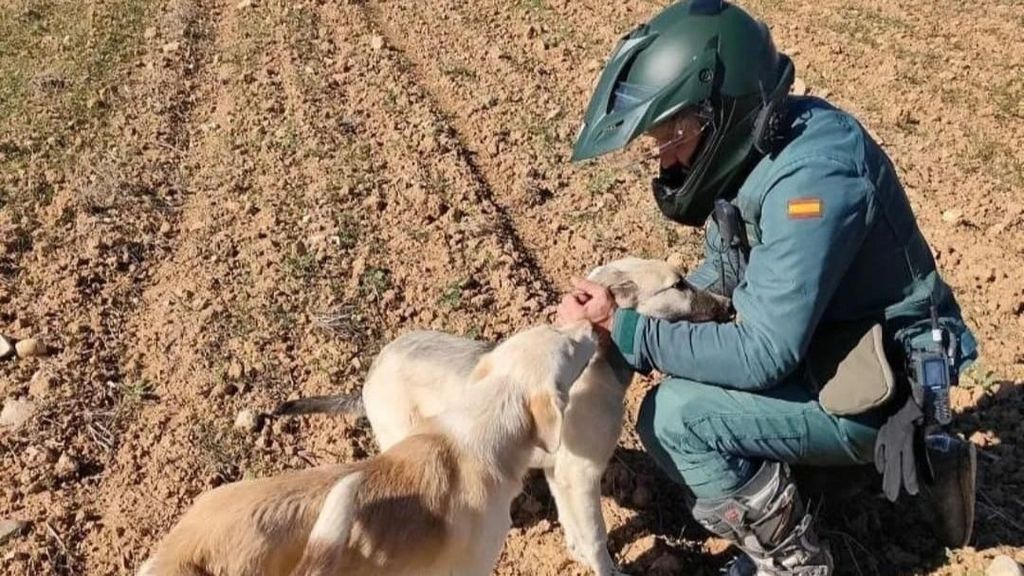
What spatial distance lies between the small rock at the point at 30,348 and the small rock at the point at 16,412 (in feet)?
1.20

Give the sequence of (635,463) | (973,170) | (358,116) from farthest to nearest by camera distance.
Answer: (358,116), (973,170), (635,463)

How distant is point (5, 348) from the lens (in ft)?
16.3

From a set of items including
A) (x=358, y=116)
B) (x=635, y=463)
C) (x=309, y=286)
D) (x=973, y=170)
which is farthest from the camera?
(x=358, y=116)

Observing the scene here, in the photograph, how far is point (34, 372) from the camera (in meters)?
4.86

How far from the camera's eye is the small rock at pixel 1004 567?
3.50 meters

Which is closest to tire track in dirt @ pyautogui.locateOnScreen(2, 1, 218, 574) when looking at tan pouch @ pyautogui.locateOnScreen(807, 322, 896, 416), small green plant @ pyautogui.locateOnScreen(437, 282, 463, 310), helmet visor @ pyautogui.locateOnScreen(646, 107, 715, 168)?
small green plant @ pyautogui.locateOnScreen(437, 282, 463, 310)

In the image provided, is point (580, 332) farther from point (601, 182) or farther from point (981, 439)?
point (601, 182)

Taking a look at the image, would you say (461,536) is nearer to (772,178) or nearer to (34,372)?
(772,178)

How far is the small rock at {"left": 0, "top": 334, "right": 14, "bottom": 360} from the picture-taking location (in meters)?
4.95

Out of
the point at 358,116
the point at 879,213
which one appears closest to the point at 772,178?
the point at 879,213

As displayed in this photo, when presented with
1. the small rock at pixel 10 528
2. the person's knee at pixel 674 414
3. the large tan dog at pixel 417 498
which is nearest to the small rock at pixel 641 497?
the person's knee at pixel 674 414

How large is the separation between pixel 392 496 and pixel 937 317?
2011mm

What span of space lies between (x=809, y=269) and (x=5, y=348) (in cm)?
418

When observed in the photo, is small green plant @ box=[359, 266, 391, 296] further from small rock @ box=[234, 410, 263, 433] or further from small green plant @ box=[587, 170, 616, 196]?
small green plant @ box=[587, 170, 616, 196]
